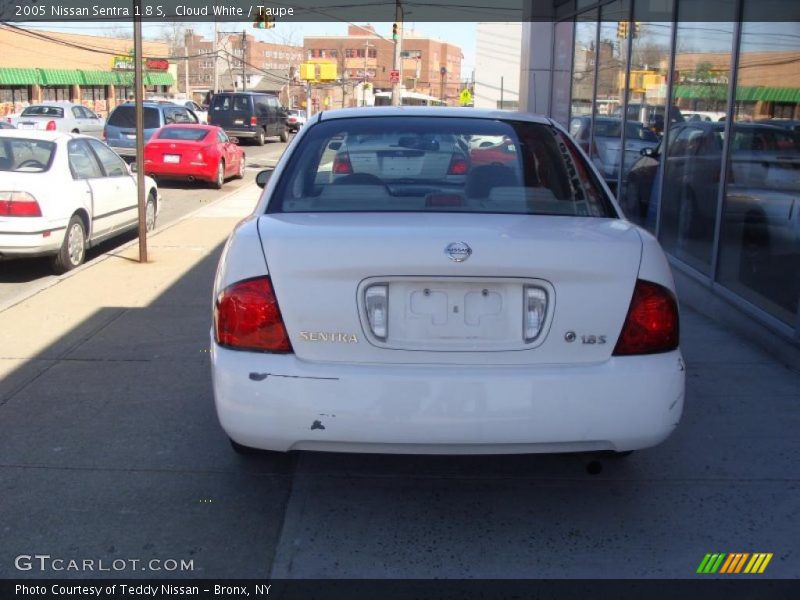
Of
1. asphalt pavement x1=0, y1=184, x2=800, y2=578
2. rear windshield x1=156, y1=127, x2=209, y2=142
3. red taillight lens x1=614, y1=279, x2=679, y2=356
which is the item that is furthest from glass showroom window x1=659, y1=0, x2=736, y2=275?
rear windshield x1=156, y1=127, x2=209, y2=142

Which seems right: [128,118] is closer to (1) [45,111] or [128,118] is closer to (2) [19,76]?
(1) [45,111]

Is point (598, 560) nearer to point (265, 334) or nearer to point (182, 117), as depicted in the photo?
point (265, 334)

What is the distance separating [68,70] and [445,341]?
59.5 metres

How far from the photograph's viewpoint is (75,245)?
31.8 feet

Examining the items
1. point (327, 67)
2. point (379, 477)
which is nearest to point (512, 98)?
point (327, 67)

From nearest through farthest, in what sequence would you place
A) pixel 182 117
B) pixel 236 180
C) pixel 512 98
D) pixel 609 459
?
pixel 609 459 → pixel 236 180 → pixel 182 117 → pixel 512 98

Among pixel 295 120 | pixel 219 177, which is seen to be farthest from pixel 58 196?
pixel 295 120

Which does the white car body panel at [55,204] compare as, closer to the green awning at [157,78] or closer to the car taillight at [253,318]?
the car taillight at [253,318]

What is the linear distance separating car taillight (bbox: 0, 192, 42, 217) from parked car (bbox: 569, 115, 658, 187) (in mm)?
6311

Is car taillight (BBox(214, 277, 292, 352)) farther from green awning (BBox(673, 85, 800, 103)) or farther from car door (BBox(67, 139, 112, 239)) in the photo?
car door (BBox(67, 139, 112, 239))

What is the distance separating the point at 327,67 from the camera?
53.2m

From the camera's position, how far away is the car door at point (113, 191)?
→ 34.2 ft

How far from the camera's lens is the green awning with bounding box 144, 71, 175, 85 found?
66875mm
